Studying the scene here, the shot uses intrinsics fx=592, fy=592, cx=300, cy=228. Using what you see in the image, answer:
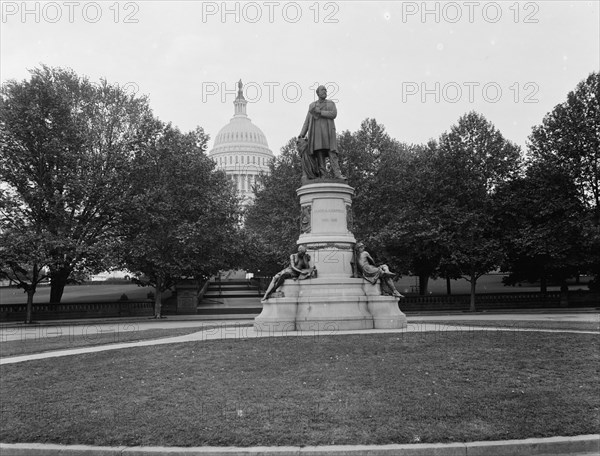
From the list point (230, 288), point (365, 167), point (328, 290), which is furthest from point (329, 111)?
point (230, 288)

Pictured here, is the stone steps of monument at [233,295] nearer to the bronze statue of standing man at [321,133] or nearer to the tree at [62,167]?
the tree at [62,167]

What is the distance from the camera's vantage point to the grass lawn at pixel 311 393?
8070mm

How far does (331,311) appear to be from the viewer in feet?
60.8

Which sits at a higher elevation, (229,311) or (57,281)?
(57,281)

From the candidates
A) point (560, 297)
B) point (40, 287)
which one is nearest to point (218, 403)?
point (560, 297)

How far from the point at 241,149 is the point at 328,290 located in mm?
138325

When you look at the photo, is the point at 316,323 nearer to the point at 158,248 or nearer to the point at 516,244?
the point at 158,248

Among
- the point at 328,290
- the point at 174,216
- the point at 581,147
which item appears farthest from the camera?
the point at 581,147

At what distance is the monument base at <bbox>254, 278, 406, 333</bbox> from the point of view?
726 inches

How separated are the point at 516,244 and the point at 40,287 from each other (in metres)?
56.4

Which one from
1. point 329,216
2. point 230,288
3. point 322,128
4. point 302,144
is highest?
point 322,128

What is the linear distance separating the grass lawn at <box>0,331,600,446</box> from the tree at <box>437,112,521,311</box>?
78.2ft

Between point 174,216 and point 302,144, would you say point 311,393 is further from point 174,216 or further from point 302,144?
point 174,216

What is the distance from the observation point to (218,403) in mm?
9555
